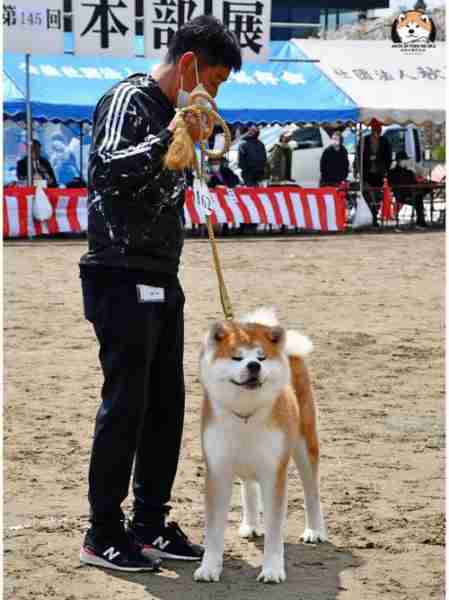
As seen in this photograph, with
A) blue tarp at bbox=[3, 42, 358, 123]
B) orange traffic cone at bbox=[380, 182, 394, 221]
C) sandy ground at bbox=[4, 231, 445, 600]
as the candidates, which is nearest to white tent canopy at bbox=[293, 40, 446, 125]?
blue tarp at bbox=[3, 42, 358, 123]

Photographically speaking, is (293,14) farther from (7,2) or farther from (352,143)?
(7,2)

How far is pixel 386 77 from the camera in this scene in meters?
19.4

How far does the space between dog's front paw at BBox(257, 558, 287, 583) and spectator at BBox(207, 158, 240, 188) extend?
14.4 m

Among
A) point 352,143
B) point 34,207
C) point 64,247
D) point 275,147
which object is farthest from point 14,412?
point 352,143

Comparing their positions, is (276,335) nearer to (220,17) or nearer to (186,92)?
(186,92)

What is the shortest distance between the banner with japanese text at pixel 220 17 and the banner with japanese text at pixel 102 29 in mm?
412

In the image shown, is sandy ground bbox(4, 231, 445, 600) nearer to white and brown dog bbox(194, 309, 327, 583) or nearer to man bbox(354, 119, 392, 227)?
white and brown dog bbox(194, 309, 327, 583)

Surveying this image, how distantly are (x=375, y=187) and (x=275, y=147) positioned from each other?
6.52 ft

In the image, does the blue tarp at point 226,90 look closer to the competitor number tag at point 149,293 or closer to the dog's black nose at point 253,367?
→ the competitor number tag at point 149,293

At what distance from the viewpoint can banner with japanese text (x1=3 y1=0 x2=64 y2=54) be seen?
16484 mm

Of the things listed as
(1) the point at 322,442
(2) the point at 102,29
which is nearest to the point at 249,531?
(1) the point at 322,442

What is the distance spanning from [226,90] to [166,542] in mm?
14900

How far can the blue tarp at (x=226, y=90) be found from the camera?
55.4ft

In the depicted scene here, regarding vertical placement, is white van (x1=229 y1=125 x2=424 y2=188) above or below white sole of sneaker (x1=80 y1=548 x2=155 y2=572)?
above
